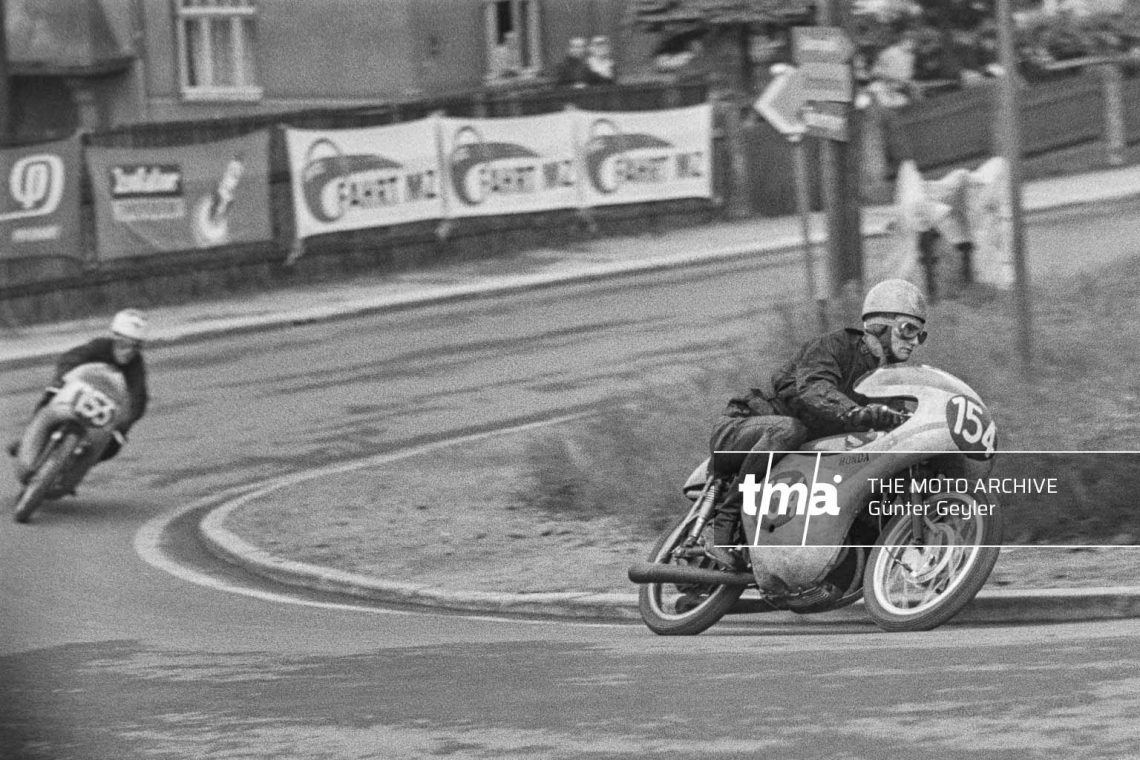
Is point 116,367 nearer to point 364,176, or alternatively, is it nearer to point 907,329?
point 907,329

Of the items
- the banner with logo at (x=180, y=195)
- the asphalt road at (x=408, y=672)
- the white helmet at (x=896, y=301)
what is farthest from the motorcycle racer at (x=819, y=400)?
the banner with logo at (x=180, y=195)

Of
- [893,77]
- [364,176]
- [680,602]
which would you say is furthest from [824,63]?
[893,77]

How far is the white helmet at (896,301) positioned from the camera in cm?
903

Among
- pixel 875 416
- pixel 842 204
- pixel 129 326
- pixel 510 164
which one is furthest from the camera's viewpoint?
pixel 510 164

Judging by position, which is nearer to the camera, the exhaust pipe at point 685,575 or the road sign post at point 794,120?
the exhaust pipe at point 685,575

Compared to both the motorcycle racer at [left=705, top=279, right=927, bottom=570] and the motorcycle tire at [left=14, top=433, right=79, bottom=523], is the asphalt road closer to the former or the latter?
the motorcycle tire at [left=14, top=433, right=79, bottom=523]

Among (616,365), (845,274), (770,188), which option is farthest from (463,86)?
(845,274)

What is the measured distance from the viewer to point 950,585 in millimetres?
8656

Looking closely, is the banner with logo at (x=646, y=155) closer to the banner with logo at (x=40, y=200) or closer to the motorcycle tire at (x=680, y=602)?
the banner with logo at (x=40, y=200)

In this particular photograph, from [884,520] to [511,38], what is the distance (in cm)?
2508

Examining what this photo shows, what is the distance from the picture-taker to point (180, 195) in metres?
24.9

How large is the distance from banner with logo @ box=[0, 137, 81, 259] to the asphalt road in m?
7.16

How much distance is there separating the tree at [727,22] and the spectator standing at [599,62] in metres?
0.75

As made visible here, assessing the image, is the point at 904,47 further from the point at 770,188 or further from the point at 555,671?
the point at 555,671
